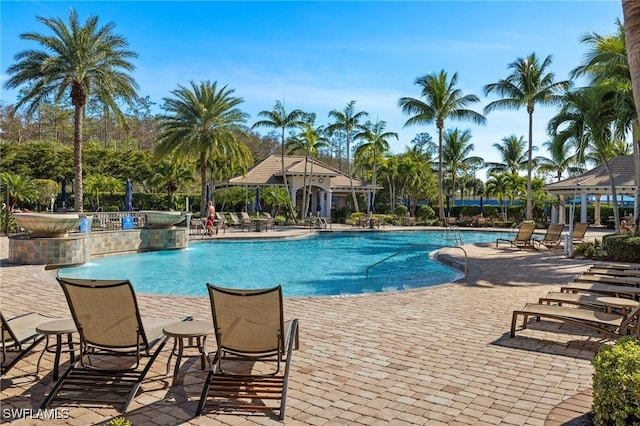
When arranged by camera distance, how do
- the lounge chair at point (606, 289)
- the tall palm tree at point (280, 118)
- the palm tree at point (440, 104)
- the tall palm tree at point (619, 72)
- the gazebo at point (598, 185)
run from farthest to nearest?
the tall palm tree at point (280, 118) < the palm tree at point (440, 104) < the gazebo at point (598, 185) < the tall palm tree at point (619, 72) < the lounge chair at point (606, 289)

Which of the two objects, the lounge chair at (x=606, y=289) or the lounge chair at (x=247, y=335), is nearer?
the lounge chair at (x=247, y=335)

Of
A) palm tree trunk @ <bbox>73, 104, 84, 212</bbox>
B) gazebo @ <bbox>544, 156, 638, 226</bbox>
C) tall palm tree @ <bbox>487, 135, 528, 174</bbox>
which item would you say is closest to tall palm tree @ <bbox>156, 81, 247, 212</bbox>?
palm tree trunk @ <bbox>73, 104, 84, 212</bbox>

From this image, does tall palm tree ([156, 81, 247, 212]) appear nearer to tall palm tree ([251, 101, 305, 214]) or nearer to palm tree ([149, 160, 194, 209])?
tall palm tree ([251, 101, 305, 214])

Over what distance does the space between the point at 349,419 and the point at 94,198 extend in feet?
117

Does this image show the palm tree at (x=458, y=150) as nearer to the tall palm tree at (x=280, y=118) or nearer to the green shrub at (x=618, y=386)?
the tall palm tree at (x=280, y=118)

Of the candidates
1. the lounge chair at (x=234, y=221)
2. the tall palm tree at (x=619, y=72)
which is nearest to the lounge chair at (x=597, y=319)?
the tall palm tree at (x=619, y=72)

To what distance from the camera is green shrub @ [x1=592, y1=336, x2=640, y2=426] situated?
2783mm

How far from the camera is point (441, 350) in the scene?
17.3 ft

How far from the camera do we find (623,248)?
1304cm

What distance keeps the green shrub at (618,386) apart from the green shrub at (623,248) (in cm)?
1169

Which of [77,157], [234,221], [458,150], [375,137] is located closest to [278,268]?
[77,157]

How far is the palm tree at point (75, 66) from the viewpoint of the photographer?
2038 cm

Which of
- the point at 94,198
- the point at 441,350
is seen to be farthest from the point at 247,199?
the point at 441,350

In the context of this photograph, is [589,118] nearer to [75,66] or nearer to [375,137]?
[375,137]
